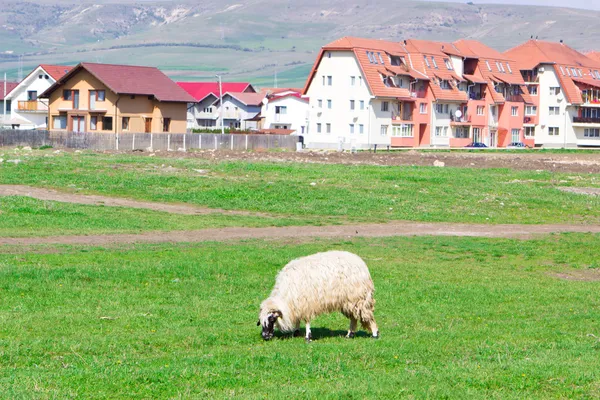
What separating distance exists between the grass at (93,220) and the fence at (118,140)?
47.8 metres

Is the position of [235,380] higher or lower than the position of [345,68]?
lower

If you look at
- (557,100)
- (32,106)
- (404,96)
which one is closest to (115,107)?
(32,106)

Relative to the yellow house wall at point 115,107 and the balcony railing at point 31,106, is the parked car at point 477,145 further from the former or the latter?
the balcony railing at point 31,106

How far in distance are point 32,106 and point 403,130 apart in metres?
46.5

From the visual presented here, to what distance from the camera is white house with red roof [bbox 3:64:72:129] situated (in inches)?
4624

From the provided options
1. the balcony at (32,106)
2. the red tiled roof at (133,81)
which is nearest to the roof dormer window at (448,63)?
the red tiled roof at (133,81)

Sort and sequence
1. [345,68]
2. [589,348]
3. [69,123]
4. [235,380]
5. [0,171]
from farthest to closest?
1. [345,68]
2. [69,123]
3. [0,171]
4. [589,348]
5. [235,380]

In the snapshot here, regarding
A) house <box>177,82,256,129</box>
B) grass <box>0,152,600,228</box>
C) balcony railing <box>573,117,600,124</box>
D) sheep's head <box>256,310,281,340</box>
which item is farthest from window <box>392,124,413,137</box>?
sheep's head <box>256,310,281,340</box>

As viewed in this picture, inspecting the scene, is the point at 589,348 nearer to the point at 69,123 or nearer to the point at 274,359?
the point at 274,359

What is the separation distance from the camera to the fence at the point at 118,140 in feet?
272

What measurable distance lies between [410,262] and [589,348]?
441 inches

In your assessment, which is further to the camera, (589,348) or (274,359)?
(589,348)

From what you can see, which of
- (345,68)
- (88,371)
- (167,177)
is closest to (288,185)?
(167,177)

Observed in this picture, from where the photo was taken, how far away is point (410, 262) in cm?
2519
